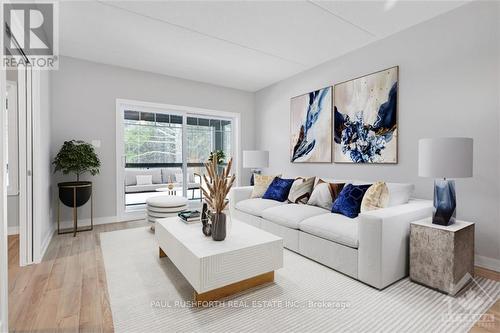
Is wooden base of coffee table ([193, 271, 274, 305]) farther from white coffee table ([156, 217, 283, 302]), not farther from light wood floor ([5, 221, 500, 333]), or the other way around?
light wood floor ([5, 221, 500, 333])

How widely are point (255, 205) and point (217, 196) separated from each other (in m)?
1.58

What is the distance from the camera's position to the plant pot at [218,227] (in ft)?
6.73

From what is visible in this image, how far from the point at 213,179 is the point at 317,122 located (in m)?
Answer: 2.60

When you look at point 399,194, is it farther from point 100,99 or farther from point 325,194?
point 100,99

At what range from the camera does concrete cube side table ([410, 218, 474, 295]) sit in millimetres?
1968

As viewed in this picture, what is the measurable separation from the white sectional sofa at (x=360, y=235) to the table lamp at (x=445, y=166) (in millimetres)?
246

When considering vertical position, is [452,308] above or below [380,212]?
below

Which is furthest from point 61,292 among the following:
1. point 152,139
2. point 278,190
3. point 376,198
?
point 152,139

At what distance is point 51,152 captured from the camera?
3.54 m

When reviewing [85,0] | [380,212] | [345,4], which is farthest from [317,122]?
[85,0]

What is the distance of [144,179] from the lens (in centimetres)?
457

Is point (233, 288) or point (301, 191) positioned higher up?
point (301, 191)

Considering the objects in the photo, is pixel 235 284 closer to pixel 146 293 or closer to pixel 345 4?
pixel 146 293

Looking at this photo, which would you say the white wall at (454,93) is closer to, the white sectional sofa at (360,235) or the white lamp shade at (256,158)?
the white sectional sofa at (360,235)
